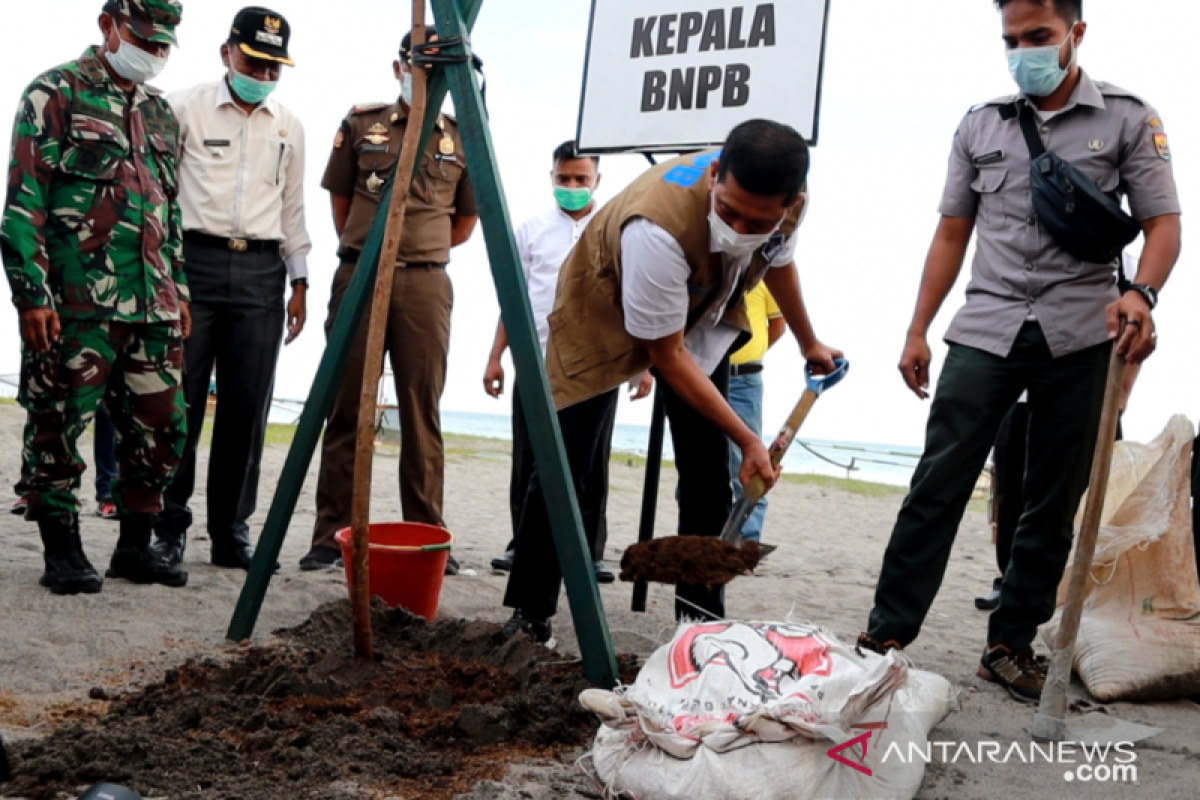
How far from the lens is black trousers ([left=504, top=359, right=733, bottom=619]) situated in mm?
3258

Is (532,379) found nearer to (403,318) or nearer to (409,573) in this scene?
(409,573)

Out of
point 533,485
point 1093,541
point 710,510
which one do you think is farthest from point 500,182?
point 1093,541

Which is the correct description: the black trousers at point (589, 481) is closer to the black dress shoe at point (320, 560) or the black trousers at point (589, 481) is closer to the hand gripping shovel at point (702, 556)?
the hand gripping shovel at point (702, 556)

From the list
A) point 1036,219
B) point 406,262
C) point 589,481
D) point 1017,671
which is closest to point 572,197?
point 406,262

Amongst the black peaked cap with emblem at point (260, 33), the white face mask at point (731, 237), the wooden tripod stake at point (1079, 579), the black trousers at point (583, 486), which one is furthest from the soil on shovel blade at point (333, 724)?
the black peaked cap with emblem at point (260, 33)

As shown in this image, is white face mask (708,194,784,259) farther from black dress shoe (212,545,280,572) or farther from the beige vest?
black dress shoe (212,545,280,572)

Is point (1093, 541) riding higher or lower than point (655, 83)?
lower

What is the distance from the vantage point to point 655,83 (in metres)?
4.15

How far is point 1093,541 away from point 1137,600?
32.9 inches

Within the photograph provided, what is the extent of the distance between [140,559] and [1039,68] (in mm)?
3438

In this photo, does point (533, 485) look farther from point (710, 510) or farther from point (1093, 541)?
point (1093, 541)

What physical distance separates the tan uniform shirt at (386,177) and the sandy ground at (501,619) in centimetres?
142

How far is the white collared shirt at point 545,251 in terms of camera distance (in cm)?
498

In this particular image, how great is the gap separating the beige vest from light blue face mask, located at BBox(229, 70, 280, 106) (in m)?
1.86
